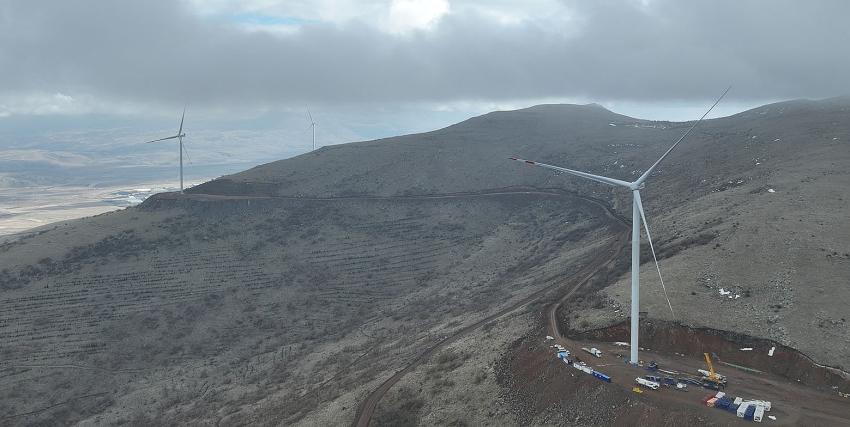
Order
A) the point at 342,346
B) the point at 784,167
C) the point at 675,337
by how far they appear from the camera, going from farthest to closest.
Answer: the point at 784,167, the point at 342,346, the point at 675,337

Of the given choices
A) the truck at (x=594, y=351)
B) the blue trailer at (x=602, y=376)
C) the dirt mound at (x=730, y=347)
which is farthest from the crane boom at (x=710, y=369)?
the truck at (x=594, y=351)

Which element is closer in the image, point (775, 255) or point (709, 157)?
point (775, 255)

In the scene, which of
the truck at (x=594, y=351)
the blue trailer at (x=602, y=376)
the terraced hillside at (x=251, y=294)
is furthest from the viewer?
the terraced hillside at (x=251, y=294)

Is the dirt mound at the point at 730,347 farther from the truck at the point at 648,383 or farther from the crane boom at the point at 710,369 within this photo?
the truck at the point at 648,383

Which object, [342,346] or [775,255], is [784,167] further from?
[342,346]

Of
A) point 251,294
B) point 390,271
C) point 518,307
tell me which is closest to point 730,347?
point 518,307

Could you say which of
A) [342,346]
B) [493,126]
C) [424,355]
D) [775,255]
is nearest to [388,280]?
[342,346]

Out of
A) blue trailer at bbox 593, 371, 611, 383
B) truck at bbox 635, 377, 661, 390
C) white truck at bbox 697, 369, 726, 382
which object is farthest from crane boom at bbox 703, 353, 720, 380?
blue trailer at bbox 593, 371, 611, 383

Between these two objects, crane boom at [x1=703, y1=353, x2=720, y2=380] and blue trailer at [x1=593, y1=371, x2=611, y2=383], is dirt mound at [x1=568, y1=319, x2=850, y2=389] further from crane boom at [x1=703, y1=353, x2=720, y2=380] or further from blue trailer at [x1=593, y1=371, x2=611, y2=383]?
blue trailer at [x1=593, y1=371, x2=611, y2=383]

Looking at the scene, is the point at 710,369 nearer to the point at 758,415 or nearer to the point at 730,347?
the point at 730,347
